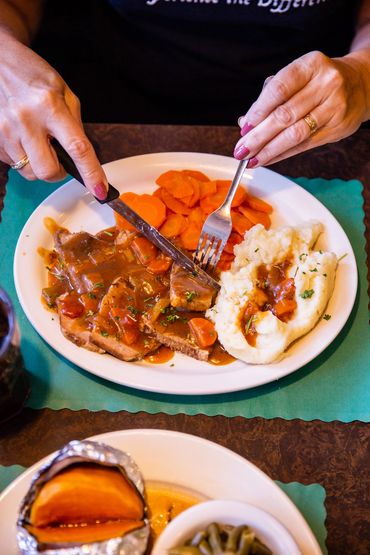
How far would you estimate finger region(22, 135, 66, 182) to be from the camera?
248 centimetres

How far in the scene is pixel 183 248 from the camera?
2.79 meters

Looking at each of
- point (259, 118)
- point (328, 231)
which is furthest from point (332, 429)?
point (259, 118)

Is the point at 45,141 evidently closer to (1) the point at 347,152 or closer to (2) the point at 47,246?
(2) the point at 47,246

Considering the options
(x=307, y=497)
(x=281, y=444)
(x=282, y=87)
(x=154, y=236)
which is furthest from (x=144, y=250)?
(x=307, y=497)

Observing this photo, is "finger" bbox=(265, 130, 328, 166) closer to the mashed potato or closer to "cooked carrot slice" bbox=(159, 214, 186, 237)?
the mashed potato

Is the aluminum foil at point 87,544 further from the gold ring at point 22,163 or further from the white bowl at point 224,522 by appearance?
the gold ring at point 22,163

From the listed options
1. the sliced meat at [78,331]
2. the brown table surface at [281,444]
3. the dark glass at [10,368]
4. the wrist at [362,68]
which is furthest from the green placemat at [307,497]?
the wrist at [362,68]

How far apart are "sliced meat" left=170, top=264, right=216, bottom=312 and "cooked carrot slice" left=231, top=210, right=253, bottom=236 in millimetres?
410

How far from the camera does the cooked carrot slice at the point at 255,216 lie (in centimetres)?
287

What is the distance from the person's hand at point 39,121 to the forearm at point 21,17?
0.34 meters

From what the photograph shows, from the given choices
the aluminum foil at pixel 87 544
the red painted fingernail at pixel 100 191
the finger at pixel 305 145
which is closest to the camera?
the aluminum foil at pixel 87 544

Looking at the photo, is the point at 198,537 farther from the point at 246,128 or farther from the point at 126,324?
the point at 246,128

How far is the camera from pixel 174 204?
2.90 metres

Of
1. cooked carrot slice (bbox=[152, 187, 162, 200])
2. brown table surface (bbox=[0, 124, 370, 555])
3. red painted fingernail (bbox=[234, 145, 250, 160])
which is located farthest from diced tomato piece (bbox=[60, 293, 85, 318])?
red painted fingernail (bbox=[234, 145, 250, 160])
